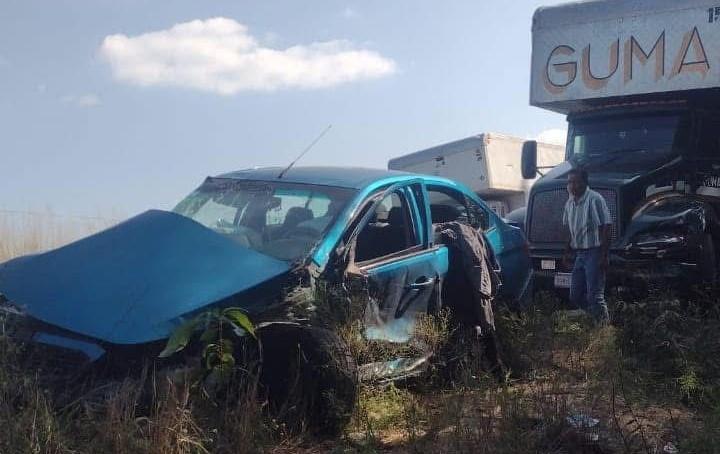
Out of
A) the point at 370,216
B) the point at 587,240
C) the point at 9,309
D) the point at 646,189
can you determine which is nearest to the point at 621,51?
the point at 646,189

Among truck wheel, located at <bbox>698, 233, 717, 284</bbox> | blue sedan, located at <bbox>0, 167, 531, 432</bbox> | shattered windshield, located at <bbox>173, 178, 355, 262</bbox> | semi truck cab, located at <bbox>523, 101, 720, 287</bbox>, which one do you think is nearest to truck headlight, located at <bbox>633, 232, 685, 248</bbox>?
semi truck cab, located at <bbox>523, 101, 720, 287</bbox>

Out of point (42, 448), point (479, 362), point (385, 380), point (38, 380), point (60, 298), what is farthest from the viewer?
point (479, 362)

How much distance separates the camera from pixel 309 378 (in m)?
4.41

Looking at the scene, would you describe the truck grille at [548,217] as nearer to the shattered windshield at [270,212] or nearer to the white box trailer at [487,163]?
the shattered windshield at [270,212]

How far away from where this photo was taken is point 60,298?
444 centimetres

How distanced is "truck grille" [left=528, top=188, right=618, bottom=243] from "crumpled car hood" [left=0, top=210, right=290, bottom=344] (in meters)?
5.25

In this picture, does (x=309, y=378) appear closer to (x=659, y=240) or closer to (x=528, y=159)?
(x=659, y=240)

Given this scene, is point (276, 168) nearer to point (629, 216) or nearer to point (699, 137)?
point (629, 216)

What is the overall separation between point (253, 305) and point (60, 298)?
1.07 metres

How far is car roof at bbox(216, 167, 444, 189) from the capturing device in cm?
591

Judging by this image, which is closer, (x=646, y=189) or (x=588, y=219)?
(x=588, y=219)

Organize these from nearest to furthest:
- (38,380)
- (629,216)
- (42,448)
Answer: (42,448), (38,380), (629,216)

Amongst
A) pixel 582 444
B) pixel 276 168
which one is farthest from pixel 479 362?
pixel 276 168

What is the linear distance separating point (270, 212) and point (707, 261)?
4.92 metres
